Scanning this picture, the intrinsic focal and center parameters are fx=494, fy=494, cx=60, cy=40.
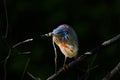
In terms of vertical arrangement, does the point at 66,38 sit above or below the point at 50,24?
above

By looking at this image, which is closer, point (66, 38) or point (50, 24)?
point (66, 38)

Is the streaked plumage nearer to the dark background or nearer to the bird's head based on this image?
the bird's head

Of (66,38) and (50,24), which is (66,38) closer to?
(66,38)

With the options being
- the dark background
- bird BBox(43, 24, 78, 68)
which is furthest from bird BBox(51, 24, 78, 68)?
the dark background

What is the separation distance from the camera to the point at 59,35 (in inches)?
47.9

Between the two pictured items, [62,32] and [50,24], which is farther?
[50,24]

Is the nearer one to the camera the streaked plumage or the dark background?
the streaked plumage

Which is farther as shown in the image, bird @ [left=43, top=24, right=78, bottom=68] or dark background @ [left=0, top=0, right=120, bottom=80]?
dark background @ [left=0, top=0, right=120, bottom=80]

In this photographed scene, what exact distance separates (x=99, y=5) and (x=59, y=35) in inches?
63.0

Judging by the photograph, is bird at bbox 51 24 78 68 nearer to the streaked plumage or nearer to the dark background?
the streaked plumage

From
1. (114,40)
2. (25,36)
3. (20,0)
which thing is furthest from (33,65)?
(114,40)

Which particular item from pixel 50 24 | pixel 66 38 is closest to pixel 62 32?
pixel 66 38

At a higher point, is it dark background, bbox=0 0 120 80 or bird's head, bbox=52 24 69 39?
bird's head, bbox=52 24 69 39

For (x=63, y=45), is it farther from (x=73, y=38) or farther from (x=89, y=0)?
(x=89, y=0)
